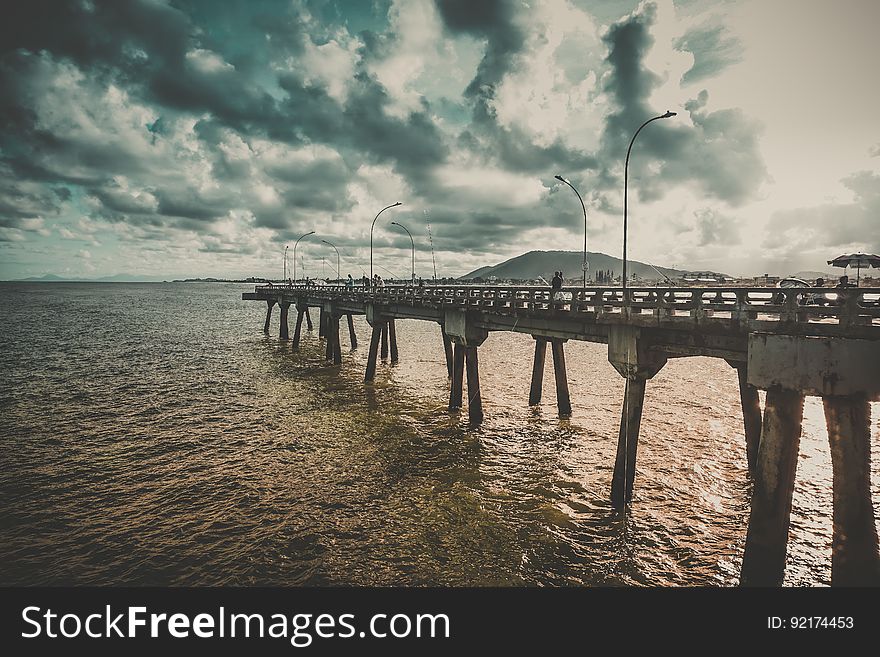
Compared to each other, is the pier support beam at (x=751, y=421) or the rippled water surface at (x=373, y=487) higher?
the pier support beam at (x=751, y=421)

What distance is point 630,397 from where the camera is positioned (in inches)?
535

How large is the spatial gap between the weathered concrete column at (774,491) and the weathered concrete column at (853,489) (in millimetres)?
602

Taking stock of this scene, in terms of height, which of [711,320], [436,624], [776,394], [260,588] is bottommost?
[260,588]

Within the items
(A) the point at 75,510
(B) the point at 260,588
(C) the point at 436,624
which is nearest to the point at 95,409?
(A) the point at 75,510

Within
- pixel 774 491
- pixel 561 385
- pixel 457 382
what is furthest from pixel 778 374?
pixel 457 382

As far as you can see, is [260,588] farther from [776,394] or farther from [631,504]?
[776,394]

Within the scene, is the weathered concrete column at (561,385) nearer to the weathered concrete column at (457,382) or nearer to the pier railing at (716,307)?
the pier railing at (716,307)

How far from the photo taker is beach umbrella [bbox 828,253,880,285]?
105 ft

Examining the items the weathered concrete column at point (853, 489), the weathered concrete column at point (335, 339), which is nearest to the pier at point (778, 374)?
the weathered concrete column at point (853, 489)

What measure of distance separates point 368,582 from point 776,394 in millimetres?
9733

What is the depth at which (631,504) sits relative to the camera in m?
13.5

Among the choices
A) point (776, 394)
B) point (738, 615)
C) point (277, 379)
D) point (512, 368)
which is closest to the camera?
point (738, 615)

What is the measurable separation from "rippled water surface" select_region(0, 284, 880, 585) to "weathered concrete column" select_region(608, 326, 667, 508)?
80cm

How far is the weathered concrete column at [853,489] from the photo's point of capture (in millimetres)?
8555
